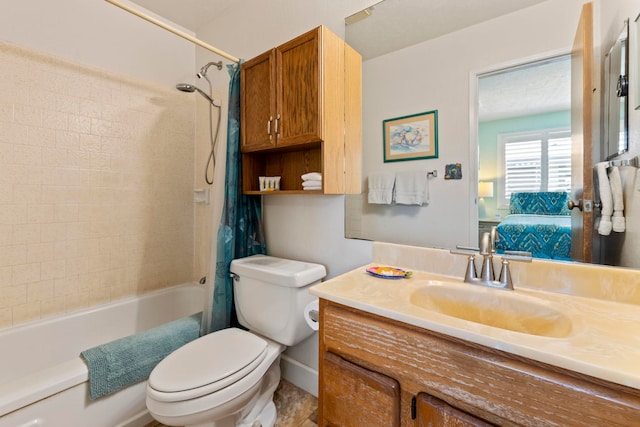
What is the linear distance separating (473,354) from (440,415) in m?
0.19

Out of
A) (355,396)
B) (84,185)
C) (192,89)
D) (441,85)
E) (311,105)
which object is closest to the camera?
(355,396)

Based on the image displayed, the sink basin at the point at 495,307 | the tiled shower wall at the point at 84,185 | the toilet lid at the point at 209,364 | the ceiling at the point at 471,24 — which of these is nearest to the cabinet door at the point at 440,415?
the sink basin at the point at 495,307

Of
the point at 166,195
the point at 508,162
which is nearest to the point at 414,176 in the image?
the point at 508,162

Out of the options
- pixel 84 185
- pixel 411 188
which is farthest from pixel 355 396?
pixel 84 185

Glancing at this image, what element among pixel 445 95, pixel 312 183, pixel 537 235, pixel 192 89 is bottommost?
pixel 537 235

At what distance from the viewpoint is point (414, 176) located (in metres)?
1.27

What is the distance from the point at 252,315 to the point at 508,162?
1.38m

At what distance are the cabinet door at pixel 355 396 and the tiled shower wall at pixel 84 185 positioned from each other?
1728mm

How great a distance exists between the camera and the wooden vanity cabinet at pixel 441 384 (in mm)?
554

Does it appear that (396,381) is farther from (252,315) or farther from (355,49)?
(355,49)

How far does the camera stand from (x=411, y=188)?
1.28 m

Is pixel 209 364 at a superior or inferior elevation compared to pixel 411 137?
inferior

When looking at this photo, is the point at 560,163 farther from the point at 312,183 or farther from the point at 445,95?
the point at 312,183

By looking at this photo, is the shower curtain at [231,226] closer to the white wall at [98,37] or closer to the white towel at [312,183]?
the white towel at [312,183]
